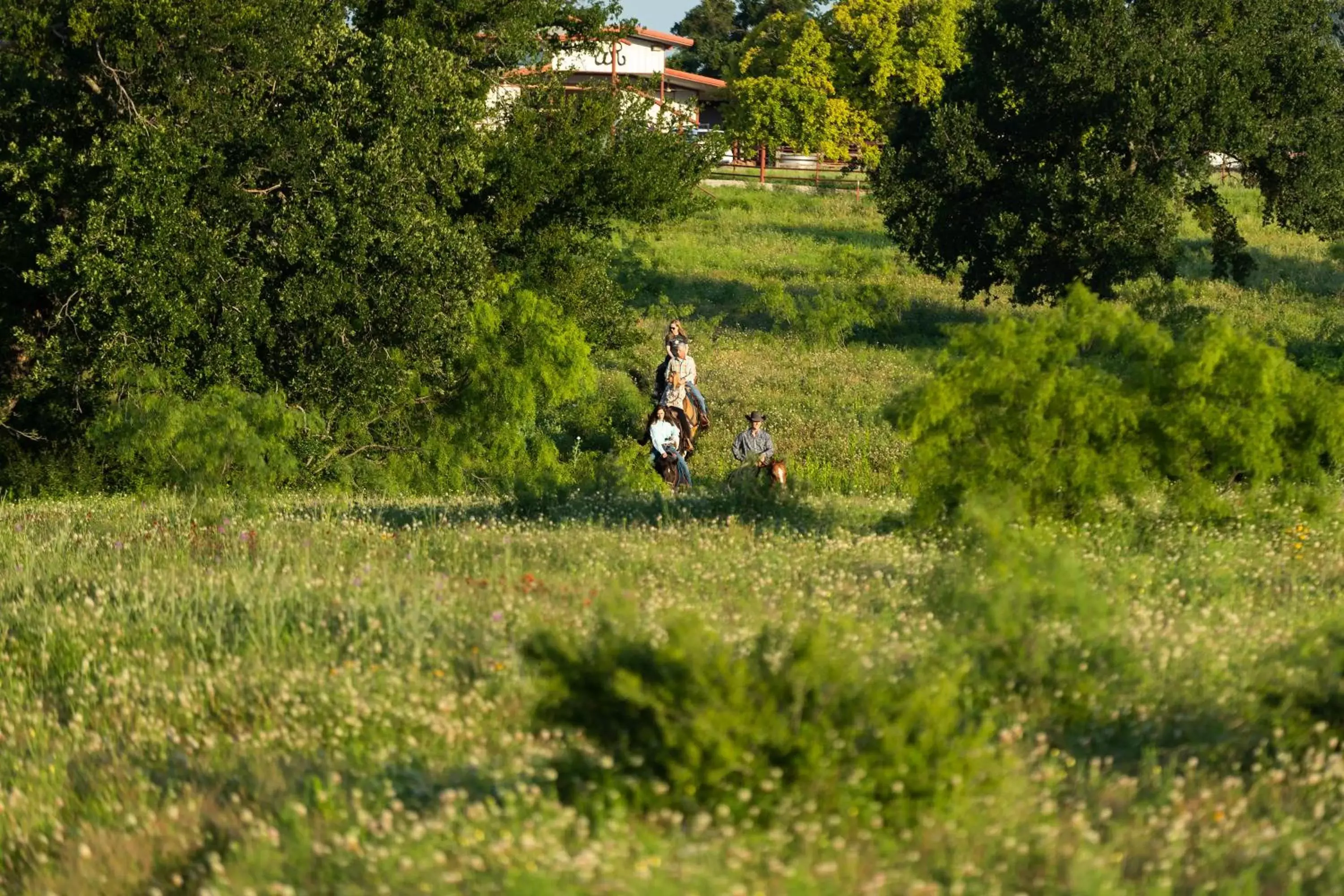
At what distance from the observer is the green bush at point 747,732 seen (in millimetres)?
5680

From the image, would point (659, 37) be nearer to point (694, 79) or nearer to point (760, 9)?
point (694, 79)

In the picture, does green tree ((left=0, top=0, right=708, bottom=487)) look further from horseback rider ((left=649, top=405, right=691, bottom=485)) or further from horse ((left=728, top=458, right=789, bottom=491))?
horse ((left=728, top=458, right=789, bottom=491))

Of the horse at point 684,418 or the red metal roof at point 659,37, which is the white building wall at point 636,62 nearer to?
the red metal roof at point 659,37

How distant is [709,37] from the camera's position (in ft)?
344

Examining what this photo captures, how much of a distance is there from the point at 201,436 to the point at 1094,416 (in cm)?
1346

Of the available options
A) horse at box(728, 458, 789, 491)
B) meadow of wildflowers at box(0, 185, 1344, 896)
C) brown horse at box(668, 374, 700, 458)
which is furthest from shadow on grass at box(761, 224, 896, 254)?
meadow of wildflowers at box(0, 185, 1344, 896)

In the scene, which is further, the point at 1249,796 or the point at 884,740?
the point at 1249,796

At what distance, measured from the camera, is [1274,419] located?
502 inches

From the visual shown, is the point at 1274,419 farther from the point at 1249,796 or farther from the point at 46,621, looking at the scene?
the point at 46,621

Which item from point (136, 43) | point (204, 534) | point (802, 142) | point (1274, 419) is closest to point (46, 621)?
point (204, 534)

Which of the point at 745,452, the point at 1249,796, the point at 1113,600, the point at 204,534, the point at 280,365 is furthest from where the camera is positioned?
the point at 280,365

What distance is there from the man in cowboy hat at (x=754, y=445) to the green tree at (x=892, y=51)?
5295cm

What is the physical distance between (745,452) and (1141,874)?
12924 mm

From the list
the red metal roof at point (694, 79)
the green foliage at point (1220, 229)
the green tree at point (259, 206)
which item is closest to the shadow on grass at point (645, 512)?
the green tree at point (259, 206)
